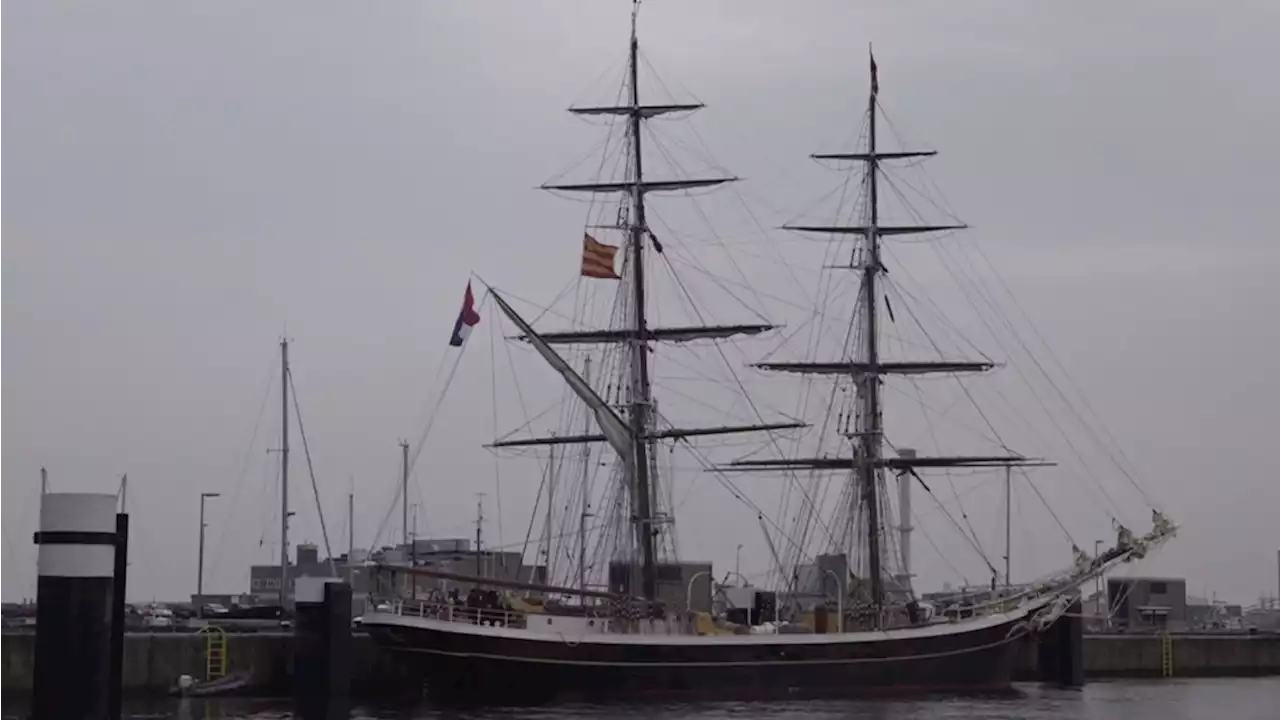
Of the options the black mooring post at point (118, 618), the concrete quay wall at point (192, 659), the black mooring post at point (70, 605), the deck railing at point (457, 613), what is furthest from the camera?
the deck railing at point (457, 613)

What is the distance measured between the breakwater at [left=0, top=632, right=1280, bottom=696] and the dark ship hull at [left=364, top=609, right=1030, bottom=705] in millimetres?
3026

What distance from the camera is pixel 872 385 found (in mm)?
78875

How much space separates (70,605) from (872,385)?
54812mm

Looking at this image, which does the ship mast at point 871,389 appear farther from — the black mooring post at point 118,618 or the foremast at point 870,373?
the black mooring post at point 118,618

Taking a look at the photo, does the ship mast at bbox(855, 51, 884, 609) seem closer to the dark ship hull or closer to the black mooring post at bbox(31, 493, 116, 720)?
the dark ship hull

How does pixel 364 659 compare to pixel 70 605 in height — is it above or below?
below

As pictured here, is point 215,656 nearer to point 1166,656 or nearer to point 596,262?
point 596,262

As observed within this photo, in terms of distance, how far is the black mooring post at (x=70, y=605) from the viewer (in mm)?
27219

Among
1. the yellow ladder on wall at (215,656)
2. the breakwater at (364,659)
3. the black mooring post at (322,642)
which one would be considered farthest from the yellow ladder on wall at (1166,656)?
the yellow ladder on wall at (215,656)

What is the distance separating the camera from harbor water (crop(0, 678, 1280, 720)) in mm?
53781

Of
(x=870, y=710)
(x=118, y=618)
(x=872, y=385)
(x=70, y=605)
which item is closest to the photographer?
(x=70, y=605)

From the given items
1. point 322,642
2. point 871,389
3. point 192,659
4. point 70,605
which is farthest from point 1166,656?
point 70,605

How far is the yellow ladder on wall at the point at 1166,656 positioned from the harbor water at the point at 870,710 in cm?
1663

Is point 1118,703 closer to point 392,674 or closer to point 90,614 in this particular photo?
point 392,674
